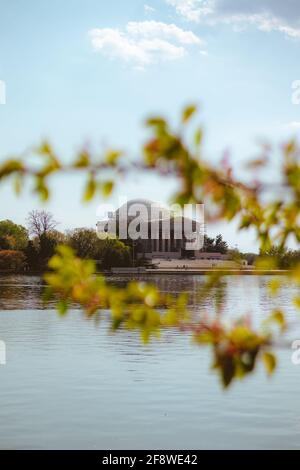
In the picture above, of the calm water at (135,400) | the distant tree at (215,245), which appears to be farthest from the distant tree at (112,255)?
the calm water at (135,400)

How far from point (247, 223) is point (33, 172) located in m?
0.82

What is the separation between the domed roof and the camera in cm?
12525

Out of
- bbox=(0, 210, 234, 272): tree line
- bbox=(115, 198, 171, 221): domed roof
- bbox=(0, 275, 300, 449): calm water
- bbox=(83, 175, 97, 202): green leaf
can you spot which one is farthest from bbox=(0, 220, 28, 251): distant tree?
bbox=(83, 175, 97, 202): green leaf

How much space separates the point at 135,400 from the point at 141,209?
11353cm

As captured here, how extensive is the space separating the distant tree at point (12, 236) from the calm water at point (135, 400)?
69.4m

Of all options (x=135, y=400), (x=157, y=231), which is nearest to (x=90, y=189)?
(x=135, y=400)

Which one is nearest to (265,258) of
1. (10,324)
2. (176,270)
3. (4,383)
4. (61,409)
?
(61,409)

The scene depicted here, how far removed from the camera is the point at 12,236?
95500 mm

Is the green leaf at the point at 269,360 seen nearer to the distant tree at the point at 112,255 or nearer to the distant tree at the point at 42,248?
the distant tree at the point at 42,248

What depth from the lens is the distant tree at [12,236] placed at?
90.5 meters

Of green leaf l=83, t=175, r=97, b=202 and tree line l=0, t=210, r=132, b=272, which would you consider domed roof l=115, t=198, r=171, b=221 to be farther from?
green leaf l=83, t=175, r=97, b=202

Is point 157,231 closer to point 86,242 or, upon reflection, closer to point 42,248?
point 86,242
